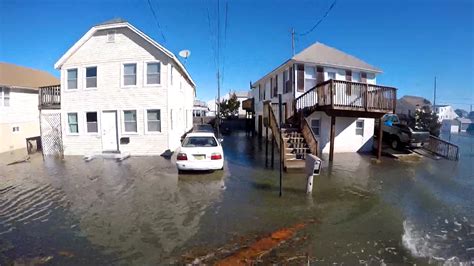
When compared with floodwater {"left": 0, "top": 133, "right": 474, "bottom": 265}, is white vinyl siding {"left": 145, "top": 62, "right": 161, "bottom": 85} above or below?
above

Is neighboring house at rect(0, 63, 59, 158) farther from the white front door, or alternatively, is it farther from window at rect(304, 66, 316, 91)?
window at rect(304, 66, 316, 91)

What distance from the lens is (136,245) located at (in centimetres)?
455

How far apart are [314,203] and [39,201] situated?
7530 millimetres

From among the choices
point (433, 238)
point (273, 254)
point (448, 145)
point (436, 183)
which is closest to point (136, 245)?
point (273, 254)

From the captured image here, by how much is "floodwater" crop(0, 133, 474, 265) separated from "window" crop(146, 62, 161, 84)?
228 inches

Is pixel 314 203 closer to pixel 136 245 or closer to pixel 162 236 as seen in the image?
pixel 162 236

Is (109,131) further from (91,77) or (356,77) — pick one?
(356,77)

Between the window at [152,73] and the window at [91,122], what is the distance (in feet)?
12.4

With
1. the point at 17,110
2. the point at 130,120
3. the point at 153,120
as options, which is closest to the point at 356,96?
the point at 153,120

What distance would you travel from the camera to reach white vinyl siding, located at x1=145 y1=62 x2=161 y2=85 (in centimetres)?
1427

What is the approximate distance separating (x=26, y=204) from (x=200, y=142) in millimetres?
5480

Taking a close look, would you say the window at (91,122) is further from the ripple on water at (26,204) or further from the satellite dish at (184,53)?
the satellite dish at (184,53)

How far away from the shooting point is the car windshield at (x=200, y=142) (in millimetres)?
9795

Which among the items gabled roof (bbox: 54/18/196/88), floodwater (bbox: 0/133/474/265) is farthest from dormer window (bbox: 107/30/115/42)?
floodwater (bbox: 0/133/474/265)
